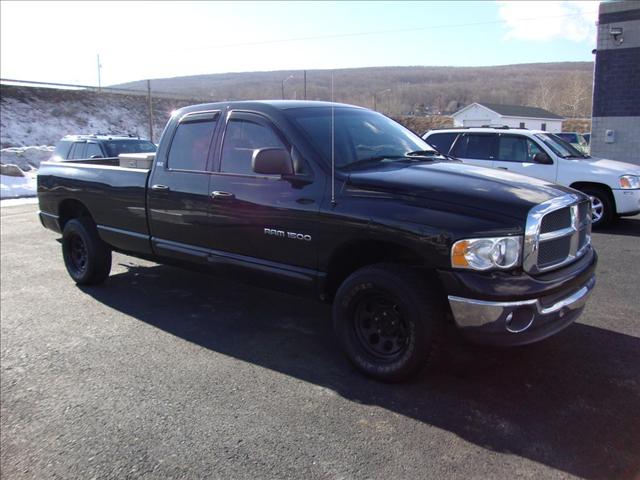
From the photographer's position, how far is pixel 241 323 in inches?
204

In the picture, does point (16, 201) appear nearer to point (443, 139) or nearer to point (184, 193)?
point (443, 139)

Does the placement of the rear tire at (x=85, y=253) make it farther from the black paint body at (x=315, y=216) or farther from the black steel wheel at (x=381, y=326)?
the black steel wheel at (x=381, y=326)

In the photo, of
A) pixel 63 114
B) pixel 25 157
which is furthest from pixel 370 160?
pixel 63 114

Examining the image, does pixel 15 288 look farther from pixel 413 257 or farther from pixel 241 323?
pixel 413 257

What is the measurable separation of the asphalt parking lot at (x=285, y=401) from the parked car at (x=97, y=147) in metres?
7.99

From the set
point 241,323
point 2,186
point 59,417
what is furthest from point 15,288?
point 2,186

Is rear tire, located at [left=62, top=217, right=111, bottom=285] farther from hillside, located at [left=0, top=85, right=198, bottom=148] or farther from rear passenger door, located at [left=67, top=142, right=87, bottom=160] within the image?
hillside, located at [left=0, top=85, right=198, bottom=148]

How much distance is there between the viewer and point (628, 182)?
9555 millimetres

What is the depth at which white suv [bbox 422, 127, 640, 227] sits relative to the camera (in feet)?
31.4

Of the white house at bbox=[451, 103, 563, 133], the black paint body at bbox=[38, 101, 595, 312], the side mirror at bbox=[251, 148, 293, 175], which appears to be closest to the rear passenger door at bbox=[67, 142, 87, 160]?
the black paint body at bbox=[38, 101, 595, 312]

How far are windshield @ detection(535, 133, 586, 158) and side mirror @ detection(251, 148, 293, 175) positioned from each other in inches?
292

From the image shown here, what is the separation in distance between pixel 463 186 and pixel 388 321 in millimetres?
1062

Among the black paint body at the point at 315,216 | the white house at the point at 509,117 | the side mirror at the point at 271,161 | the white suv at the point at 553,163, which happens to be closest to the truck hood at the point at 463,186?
the black paint body at the point at 315,216

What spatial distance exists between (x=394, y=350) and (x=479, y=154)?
24.6 ft
